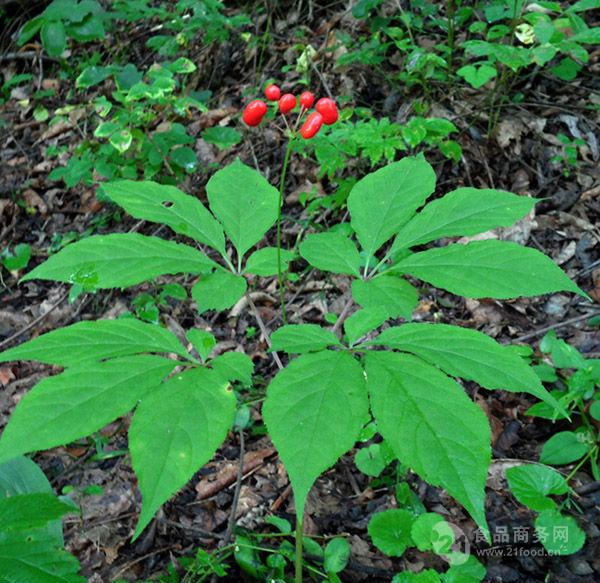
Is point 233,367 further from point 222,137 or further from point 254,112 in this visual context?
point 222,137

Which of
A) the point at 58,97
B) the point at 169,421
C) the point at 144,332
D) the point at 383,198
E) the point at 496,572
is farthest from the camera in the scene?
the point at 58,97

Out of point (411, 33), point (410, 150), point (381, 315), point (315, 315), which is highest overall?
point (381, 315)

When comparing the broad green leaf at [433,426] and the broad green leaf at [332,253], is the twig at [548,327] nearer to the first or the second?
the broad green leaf at [332,253]

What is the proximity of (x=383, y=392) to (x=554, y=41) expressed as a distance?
2682 millimetres

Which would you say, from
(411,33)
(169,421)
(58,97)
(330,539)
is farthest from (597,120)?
(58,97)

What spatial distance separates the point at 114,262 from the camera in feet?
4.29

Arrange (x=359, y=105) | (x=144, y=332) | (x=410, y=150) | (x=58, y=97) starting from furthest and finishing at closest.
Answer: (x=58, y=97)
(x=359, y=105)
(x=410, y=150)
(x=144, y=332)

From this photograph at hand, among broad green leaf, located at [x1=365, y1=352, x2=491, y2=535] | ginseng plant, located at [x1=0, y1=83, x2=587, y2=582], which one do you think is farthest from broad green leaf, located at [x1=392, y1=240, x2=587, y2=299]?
broad green leaf, located at [x1=365, y1=352, x2=491, y2=535]

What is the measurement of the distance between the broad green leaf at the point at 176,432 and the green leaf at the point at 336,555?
0.91m

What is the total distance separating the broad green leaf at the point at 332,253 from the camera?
4.65 ft

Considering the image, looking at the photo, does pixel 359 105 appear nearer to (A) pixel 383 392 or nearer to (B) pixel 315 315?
(B) pixel 315 315

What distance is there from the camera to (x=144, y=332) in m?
1.20

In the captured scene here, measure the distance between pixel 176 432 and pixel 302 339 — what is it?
1.12ft

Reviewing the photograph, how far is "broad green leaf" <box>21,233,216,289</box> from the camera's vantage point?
1287mm
